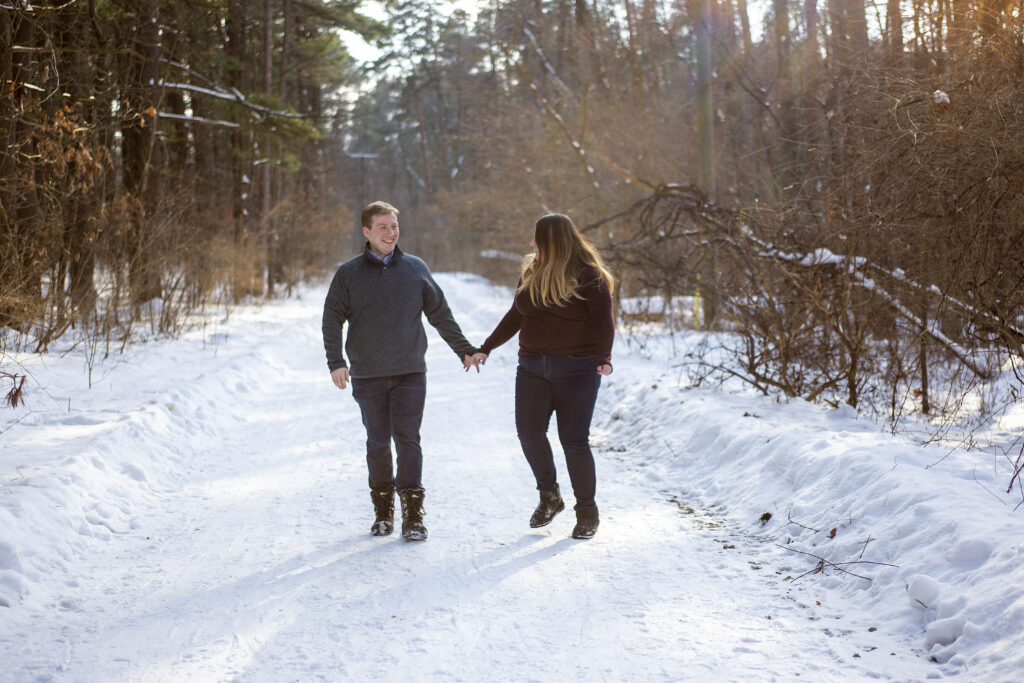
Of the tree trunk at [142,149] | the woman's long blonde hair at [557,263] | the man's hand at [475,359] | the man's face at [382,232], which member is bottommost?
the man's hand at [475,359]

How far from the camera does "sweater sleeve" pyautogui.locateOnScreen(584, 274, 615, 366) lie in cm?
501

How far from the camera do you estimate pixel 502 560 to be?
466 cm

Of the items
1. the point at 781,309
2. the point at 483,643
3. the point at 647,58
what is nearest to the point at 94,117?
the point at 781,309

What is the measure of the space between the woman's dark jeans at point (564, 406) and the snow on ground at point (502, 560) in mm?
404

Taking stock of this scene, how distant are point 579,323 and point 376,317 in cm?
123

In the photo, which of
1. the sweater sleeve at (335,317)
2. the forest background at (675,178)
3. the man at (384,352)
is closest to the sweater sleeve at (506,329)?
Result: the man at (384,352)

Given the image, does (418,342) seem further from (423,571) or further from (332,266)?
(332,266)

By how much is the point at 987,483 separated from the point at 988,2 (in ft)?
11.7

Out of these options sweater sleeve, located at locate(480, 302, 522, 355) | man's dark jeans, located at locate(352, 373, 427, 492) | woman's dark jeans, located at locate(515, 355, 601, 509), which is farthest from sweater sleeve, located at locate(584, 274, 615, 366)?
man's dark jeans, located at locate(352, 373, 427, 492)

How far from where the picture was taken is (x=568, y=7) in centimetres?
2358

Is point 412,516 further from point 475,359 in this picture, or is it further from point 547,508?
point 475,359

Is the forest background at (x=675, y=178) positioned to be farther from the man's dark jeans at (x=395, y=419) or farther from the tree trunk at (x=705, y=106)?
the man's dark jeans at (x=395, y=419)

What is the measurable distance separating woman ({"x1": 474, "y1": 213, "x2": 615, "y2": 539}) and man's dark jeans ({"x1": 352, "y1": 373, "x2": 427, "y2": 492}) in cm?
65

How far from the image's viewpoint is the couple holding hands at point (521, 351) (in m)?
5.04
